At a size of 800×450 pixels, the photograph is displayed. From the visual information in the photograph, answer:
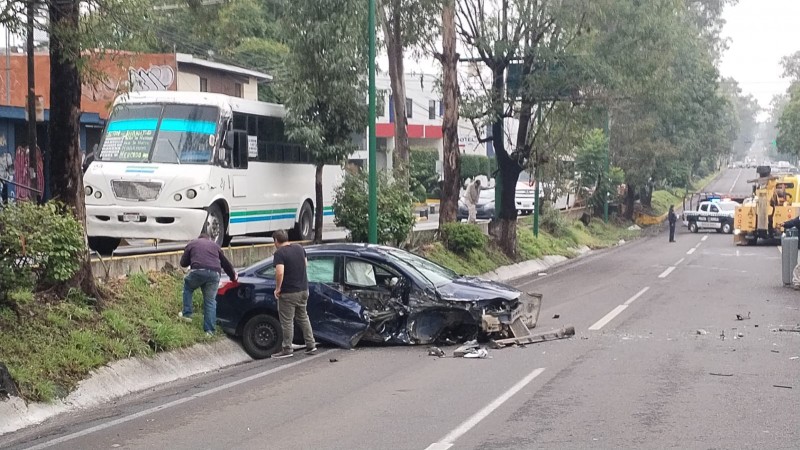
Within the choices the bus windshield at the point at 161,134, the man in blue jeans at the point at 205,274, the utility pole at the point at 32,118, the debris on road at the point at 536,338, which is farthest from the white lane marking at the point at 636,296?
the utility pole at the point at 32,118

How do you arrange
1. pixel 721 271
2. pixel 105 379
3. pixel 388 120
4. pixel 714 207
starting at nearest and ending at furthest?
pixel 105 379
pixel 721 271
pixel 714 207
pixel 388 120

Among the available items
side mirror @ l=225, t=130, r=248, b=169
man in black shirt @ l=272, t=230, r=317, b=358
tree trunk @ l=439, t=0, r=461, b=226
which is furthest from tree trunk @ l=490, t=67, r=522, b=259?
man in black shirt @ l=272, t=230, r=317, b=358

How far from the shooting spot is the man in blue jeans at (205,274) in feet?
47.6

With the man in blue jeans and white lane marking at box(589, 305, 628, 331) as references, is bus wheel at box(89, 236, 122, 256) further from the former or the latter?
white lane marking at box(589, 305, 628, 331)

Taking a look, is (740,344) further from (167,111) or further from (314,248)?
(167,111)

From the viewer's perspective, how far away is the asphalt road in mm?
9164

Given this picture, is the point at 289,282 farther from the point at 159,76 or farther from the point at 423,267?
the point at 159,76

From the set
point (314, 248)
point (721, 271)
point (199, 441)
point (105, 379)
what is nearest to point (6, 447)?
point (199, 441)

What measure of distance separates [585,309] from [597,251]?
23821 mm

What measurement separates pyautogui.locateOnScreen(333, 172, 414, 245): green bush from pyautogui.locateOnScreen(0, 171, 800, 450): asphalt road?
21.8ft

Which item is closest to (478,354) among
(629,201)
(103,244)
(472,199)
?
(103,244)

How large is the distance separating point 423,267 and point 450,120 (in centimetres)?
1434

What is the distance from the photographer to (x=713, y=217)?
57.6 meters

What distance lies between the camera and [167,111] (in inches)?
790
